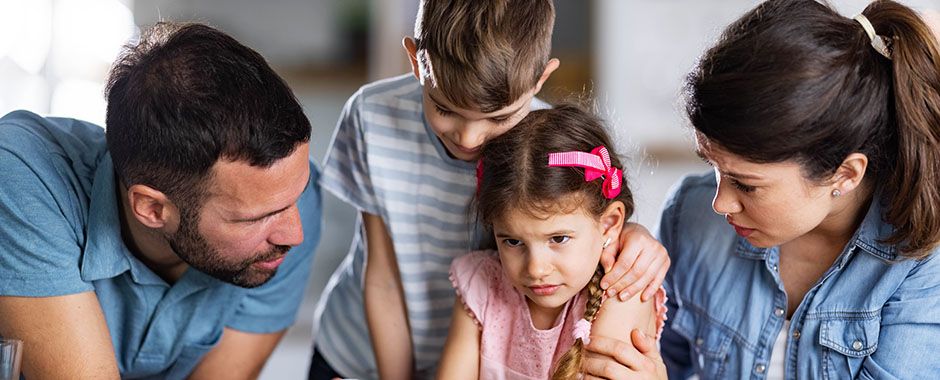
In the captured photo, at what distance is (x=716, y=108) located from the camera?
132cm

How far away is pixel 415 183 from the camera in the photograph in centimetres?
167

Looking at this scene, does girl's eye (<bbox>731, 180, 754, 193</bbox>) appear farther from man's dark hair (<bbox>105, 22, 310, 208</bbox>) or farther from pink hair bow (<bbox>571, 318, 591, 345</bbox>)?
man's dark hair (<bbox>105, 22, 310, 208</bbox>)

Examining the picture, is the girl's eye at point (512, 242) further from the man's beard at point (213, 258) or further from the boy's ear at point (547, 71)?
the man's beard at point (213, 258)

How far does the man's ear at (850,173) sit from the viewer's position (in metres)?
1.33

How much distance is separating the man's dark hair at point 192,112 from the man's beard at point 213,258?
6 centimetres

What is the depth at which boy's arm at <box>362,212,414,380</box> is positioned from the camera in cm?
173

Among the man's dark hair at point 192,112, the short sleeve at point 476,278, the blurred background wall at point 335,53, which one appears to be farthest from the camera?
the blurred background wall at point 335,53

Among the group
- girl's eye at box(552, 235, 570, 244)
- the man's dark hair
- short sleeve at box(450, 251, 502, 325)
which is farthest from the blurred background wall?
the man's dark hair

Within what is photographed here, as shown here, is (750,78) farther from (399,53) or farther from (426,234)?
(399,53)

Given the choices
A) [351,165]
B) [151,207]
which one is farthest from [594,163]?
[151,207]

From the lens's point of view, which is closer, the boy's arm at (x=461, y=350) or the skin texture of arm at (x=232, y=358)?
the boy's arm at (x=461, y=350)

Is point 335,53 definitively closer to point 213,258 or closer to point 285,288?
point 285,288

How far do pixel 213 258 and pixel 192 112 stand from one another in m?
0.28

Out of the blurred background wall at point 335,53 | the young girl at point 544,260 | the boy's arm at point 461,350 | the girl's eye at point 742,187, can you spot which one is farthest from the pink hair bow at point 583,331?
the blurred background wall at point 335,53
